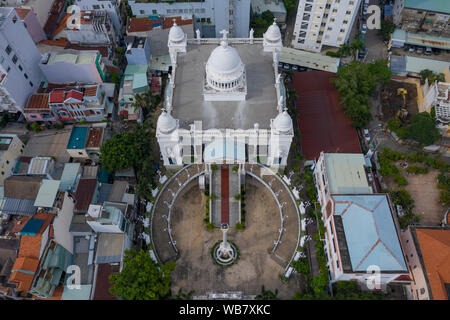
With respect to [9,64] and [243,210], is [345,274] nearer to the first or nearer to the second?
[243,210]

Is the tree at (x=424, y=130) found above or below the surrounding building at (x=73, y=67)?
below

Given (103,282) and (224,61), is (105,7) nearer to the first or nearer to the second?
(224,61)

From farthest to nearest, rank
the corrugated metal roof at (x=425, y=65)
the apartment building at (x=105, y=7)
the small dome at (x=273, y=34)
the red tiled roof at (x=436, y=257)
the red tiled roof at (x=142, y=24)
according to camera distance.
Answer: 1. the apartment building at (x=105, y=7)
2. the red tiled roof at (x=142, y=24)
3. the corrugated metal roof at (x=425, y=65)
4. the small dome at (x=273, y=34)
5. the red tiled roof at (x=436, y=257)

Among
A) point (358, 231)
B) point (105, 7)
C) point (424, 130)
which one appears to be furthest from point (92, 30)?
point (424, 130)

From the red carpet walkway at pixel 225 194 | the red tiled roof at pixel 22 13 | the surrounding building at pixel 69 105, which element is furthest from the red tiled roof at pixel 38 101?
the red carpet walkway at pixel 225 194

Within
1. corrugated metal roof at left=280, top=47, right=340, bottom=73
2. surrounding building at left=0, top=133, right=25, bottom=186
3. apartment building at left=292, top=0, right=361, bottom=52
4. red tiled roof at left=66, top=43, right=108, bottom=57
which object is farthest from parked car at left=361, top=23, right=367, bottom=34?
surrounding building at left=0, top=133, right=25, bottom=186

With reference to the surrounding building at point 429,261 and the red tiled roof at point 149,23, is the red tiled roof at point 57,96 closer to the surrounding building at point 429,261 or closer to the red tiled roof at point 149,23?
the red tiled roof at point 149,23
